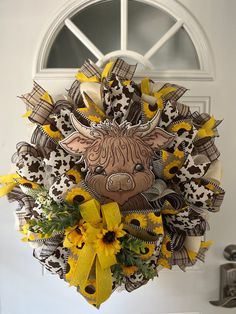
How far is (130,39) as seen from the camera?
2.93ft

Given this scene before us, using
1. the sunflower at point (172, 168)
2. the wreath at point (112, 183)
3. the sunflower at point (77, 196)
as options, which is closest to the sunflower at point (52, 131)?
the wreath at point (112, 183)

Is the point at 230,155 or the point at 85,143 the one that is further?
the point at 230,155

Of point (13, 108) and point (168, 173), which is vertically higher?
point (13, 108)

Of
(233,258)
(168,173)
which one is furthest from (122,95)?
(233,258)

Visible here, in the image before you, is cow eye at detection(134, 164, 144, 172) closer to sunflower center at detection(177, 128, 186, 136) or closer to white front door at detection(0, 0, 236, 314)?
sunflower center at detection(177, 128, 186, 136)

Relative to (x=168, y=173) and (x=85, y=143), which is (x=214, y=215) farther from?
(x=85, y=143)

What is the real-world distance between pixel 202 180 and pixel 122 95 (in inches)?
9.1

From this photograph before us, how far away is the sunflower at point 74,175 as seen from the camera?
25.4 inches

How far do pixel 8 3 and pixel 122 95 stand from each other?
16.3 inches

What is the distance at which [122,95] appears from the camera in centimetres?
67

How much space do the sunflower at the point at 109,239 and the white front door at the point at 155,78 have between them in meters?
0.38

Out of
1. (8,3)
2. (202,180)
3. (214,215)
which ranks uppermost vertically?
(8,3)

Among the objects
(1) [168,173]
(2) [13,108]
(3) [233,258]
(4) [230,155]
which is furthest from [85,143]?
(3) [233,258]

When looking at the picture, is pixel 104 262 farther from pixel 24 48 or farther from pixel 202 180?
pixel 24 48
